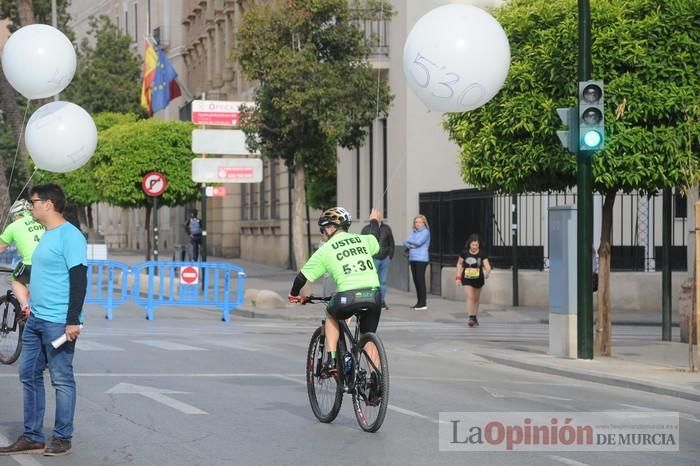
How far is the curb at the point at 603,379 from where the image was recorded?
13602 millimetres

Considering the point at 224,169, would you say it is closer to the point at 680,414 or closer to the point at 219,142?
the point at 219,142

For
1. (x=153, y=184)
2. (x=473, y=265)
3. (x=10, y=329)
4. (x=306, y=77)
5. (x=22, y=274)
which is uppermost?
(x=306, y=77)

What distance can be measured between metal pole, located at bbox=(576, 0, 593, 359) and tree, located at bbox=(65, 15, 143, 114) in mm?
51970

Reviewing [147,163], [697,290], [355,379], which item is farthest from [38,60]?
[147,163]

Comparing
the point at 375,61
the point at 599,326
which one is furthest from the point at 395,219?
the point at 599,326

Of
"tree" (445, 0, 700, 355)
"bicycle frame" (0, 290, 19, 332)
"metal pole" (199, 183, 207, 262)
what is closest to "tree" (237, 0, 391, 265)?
"metal pole" (199, 183, 207, 262)

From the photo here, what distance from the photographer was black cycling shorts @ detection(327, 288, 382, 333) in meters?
10.7

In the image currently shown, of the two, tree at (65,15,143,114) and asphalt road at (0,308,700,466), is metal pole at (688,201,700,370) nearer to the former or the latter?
asphalt road at (0,308,700,466)

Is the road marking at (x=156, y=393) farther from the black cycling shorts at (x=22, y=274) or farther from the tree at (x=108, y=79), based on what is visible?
the tree at (x=108, y=79)

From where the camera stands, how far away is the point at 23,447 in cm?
966

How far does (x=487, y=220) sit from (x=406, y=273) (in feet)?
14.3

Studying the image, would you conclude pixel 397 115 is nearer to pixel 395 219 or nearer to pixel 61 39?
pixel 395 219

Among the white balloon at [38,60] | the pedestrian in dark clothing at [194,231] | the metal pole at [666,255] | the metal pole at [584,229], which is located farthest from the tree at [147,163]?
the metal pole at [584,229]

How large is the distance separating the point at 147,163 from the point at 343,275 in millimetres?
29966
